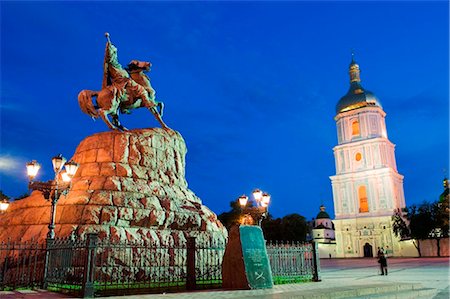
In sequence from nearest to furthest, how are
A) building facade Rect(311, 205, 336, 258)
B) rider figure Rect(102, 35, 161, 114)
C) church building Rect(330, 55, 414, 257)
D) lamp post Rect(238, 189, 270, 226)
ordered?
lamp post Rect(238, 189, 270, 226), rider figure Rect(102, 35, 161, 114), church building Rect(330, 55, 414, 257), building facade Rect(311, 205, 336, 258)

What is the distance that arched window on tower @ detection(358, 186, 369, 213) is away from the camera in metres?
58.1

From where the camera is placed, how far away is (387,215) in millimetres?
53906

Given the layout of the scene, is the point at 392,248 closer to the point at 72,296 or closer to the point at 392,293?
the point at 392,293

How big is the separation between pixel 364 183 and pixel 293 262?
1871 inches

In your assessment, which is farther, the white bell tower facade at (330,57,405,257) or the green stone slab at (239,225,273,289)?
the white bell tower facade at (330,57,405,257)

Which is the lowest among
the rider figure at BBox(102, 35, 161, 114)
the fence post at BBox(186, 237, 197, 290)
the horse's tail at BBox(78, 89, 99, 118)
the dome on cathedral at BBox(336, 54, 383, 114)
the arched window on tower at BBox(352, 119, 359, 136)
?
the fence post at BBox(186, 237, 197, 290)

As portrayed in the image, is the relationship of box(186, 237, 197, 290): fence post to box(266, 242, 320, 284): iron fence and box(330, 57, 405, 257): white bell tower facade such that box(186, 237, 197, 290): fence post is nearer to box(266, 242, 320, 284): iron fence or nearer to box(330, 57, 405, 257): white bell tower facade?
box(266, 242, 320, 284): iron fence

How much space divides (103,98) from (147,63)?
3.00 metres

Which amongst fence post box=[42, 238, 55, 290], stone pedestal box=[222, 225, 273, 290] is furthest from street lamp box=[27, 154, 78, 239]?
stone pedestal box=[222, 225, 273, 290]

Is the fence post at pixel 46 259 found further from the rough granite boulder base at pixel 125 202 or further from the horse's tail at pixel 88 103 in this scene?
the horse's tail at pixel 88 103

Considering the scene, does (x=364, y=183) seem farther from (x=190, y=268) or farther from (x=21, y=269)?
(x=21, y=269)

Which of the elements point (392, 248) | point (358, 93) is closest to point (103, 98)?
point (392, 248)

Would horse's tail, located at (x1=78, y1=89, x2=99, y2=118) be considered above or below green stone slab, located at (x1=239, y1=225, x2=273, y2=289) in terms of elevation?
above

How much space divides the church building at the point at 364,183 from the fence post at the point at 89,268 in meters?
49.7
